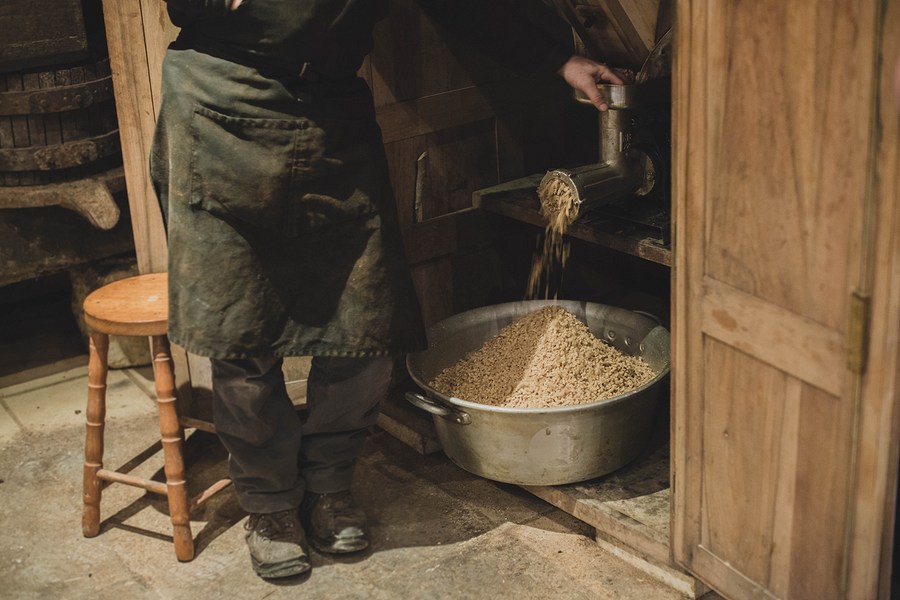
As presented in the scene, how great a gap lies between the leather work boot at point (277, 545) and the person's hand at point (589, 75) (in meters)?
1.38

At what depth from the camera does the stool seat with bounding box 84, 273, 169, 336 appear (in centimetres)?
305

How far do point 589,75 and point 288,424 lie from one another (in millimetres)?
1230

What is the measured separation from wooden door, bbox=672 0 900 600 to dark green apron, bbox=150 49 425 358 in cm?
79

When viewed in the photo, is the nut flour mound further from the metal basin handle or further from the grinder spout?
the grinder spout

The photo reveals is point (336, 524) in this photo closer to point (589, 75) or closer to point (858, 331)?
point (589, 75)

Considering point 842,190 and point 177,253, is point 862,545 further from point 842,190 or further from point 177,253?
point 177,253

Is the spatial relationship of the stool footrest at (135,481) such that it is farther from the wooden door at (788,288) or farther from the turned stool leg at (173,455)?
the wooden door at (788,288)

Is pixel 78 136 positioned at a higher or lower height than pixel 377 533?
higher

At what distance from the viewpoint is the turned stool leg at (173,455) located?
3.08 metres

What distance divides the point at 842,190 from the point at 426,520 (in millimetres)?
1670

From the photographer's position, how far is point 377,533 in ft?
10.4

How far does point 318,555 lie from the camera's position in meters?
3.10

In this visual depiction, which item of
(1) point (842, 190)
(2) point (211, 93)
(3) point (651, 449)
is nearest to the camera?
(1) point (842, 190)

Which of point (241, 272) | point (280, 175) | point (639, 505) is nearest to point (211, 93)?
point (280, 175)
